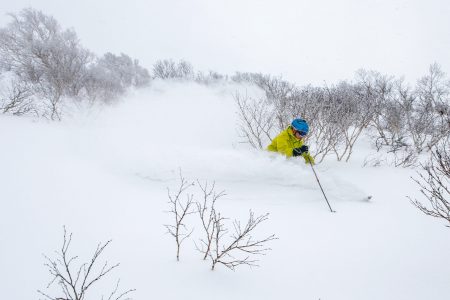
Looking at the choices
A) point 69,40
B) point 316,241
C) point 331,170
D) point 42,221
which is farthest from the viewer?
point 69,40

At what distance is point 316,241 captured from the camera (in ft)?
10.7

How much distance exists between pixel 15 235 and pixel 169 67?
137ft

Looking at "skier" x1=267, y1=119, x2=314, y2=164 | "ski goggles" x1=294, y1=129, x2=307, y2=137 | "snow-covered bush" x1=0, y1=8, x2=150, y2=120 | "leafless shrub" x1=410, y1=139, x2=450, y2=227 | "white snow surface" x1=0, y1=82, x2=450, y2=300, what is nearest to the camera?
"white snow surface" x1=0, y1=82, x2=450, y2=300

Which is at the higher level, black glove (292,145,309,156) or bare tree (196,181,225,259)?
black glove (292,145,309,156)

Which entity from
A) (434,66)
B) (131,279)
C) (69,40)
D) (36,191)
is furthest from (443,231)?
(434,66)

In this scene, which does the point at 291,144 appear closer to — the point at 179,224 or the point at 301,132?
the point at 301,132

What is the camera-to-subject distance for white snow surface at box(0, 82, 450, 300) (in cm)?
235

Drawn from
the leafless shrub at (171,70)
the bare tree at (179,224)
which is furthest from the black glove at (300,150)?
the leafless shrub at (171,70)

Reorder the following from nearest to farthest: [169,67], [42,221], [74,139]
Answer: [42,221] < [74,139] < [169,67]

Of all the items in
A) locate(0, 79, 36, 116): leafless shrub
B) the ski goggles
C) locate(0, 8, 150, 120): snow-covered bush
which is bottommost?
locate(0, 79, 36, 116): leafless shrub

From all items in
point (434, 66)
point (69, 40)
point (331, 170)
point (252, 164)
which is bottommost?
point (331, 170)

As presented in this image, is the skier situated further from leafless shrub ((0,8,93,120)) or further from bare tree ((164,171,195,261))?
leafless shrub ((0,8,93,120))

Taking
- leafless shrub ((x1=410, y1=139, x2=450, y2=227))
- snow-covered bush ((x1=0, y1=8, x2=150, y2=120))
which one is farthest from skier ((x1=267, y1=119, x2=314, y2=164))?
snow-covered bush ((x1=0, y1=8, x2=150, y2=120))

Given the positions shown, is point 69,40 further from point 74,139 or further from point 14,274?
point 14,274
